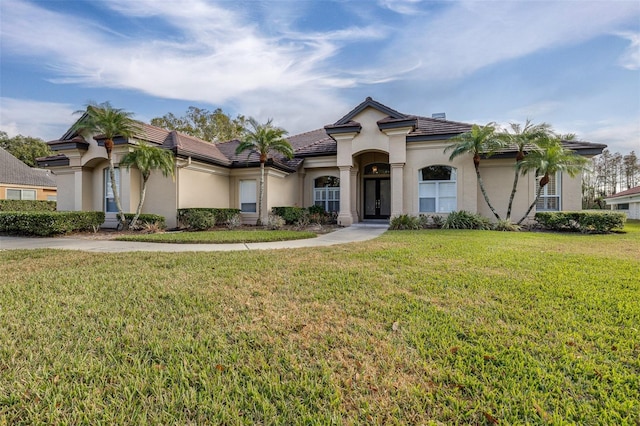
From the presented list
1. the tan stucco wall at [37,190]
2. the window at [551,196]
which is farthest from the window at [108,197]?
the window at [551,196]

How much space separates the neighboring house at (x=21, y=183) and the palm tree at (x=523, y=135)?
4141 cm

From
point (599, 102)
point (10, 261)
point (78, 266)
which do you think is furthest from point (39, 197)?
point (599, 102)

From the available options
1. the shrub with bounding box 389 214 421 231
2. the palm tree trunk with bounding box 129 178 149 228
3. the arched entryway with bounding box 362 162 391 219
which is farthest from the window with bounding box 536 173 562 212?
the palm tree trunk with bounding box 129 178 149 228

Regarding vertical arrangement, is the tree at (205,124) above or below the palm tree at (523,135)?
above

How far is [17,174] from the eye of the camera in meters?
29.2

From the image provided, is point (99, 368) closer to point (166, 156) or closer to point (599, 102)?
point (166, 156)

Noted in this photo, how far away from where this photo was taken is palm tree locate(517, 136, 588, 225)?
12703 millimetres

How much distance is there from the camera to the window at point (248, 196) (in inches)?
704

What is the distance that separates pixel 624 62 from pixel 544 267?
514 inches

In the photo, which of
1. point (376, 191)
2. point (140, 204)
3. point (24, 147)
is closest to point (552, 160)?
point (376, 191)

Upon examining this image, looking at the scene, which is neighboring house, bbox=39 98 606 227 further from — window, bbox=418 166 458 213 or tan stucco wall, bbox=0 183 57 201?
tan stucco wall, bbox=0 183 57 201

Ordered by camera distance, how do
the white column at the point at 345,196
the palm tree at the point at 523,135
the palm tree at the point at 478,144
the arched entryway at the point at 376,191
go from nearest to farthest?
the palm tree at the point at 523,135
the palm tree at the point at 478,144
the white column at the point at 345,196
the arched entryway at the point at 376,191

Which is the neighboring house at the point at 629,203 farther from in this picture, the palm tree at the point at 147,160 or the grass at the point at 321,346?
the palm tree at the point at 147,160

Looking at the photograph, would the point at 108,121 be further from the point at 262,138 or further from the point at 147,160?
the point at 262,138
